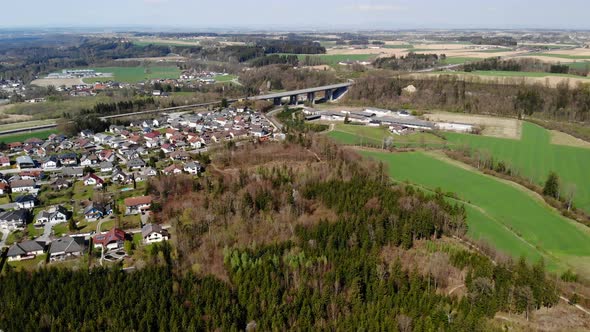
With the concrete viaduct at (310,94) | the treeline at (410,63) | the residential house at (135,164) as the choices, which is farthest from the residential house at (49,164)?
the treeline at (410,63)

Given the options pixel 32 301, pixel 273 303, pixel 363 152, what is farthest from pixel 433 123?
pixel 32 301

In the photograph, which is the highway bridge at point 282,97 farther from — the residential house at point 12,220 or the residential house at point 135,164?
the residential house at point 12,220

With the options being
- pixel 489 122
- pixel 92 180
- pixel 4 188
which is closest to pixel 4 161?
pixel 4 188

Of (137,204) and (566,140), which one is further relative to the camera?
(566,140)

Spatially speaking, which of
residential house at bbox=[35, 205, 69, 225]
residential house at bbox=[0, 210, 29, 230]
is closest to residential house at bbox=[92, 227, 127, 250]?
residential house at bbox=[35, 205, 69, 225]

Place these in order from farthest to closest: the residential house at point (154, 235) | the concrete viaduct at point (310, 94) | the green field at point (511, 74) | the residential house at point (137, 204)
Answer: the green field at point (511, 74), the concrete viaduct at point (310, 94), the residential house at point (137, 204), the residential house at point (154, 235)

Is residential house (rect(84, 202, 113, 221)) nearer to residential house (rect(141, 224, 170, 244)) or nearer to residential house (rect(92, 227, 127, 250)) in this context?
residential house (rect(92, 227, 127, 250))

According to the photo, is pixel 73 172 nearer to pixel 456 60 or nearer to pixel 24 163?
pixel 24 163
